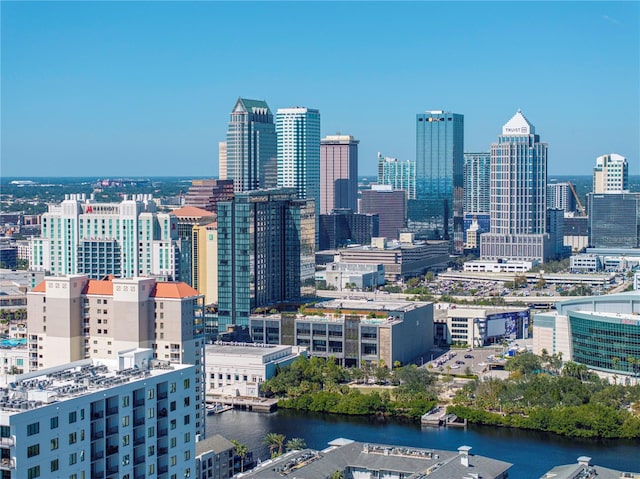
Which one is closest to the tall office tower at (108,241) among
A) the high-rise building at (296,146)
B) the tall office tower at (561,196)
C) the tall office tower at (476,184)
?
the high-rise building at (296,146)

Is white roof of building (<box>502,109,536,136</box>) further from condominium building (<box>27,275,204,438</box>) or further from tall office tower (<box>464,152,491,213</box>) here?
condominium building (<box>27,275,204,438</box>)

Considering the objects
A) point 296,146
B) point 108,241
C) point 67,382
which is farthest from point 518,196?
point 67,382

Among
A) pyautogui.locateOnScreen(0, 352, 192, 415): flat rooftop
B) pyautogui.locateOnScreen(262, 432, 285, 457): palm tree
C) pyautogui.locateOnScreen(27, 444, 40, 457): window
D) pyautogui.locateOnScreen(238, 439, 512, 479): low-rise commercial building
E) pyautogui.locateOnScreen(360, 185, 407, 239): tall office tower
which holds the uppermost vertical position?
pyautogui.locateOnScreen(360, 185, 407, 239): tall office tower

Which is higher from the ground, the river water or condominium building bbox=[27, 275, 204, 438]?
condominium building bbox=[27, 275, 204, 438]

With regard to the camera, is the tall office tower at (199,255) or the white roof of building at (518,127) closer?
the tall office tower at (199,255)

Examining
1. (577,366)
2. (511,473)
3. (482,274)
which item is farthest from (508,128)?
(511,473)

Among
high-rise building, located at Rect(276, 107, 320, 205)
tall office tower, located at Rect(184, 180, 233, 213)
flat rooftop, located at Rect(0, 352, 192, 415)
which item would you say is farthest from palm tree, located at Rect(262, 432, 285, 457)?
high-rise building, located at Rect(276, 107, 320, 205)

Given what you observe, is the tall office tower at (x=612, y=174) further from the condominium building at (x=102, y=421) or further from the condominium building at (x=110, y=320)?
the condominium building at (x=102, y=421)
